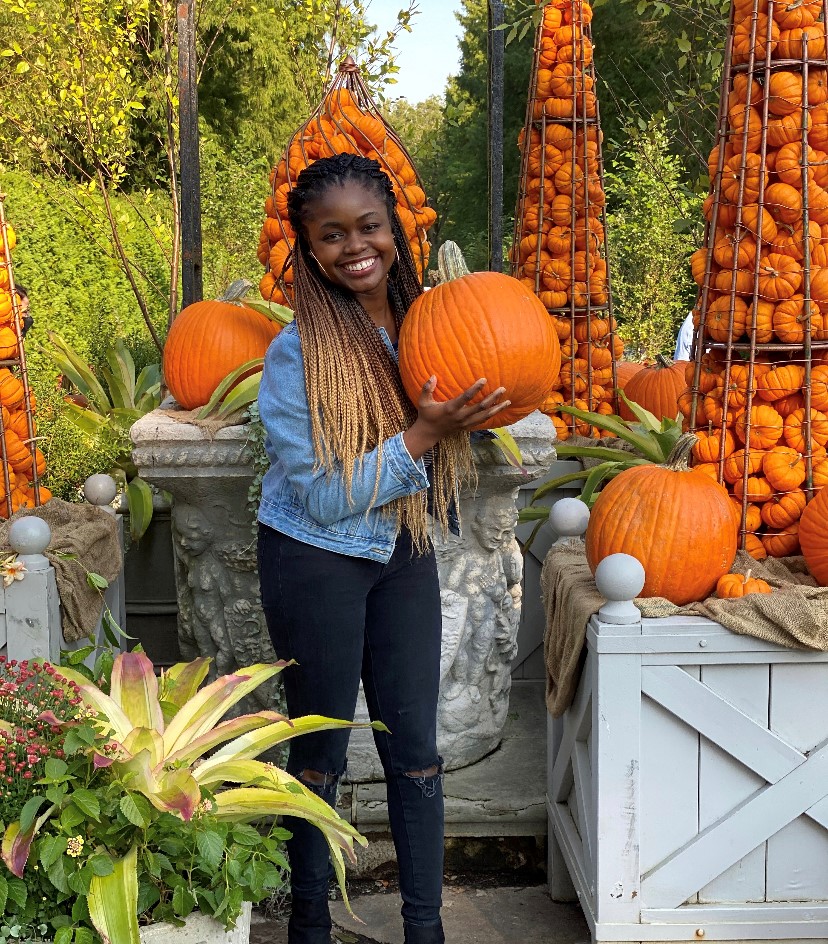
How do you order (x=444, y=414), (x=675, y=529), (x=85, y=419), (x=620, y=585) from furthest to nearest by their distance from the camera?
(x=85, y=419) < (x=675, y=529) < (x=620, y=585) < (x=444, y=414)

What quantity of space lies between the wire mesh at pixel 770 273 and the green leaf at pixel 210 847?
154 cm

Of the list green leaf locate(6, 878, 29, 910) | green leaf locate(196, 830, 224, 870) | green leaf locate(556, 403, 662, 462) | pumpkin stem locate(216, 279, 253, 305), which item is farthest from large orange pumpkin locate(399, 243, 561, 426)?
green leaf locate(556, 403, 662, 462)

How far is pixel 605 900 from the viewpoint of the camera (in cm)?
234

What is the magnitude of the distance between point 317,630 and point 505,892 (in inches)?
48.5

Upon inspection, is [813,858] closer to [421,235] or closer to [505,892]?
[505,892]

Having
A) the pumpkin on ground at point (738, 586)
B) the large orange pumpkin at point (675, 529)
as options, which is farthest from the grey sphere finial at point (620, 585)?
the pumpkin on ground at point (738, 586)

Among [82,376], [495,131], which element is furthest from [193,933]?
[82,376]

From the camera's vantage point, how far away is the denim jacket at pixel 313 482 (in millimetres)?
2076

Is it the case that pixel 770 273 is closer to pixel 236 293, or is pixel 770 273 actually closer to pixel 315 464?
pixel 315 464

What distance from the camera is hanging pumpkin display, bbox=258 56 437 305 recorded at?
3.26 m

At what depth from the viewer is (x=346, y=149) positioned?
10.8 feet

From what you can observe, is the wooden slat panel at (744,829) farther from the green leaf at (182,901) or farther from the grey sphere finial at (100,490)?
the grey sphere finial at (100,490)

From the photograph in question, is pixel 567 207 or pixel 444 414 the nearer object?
pixel 444 414

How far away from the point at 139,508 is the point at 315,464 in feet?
6.21
